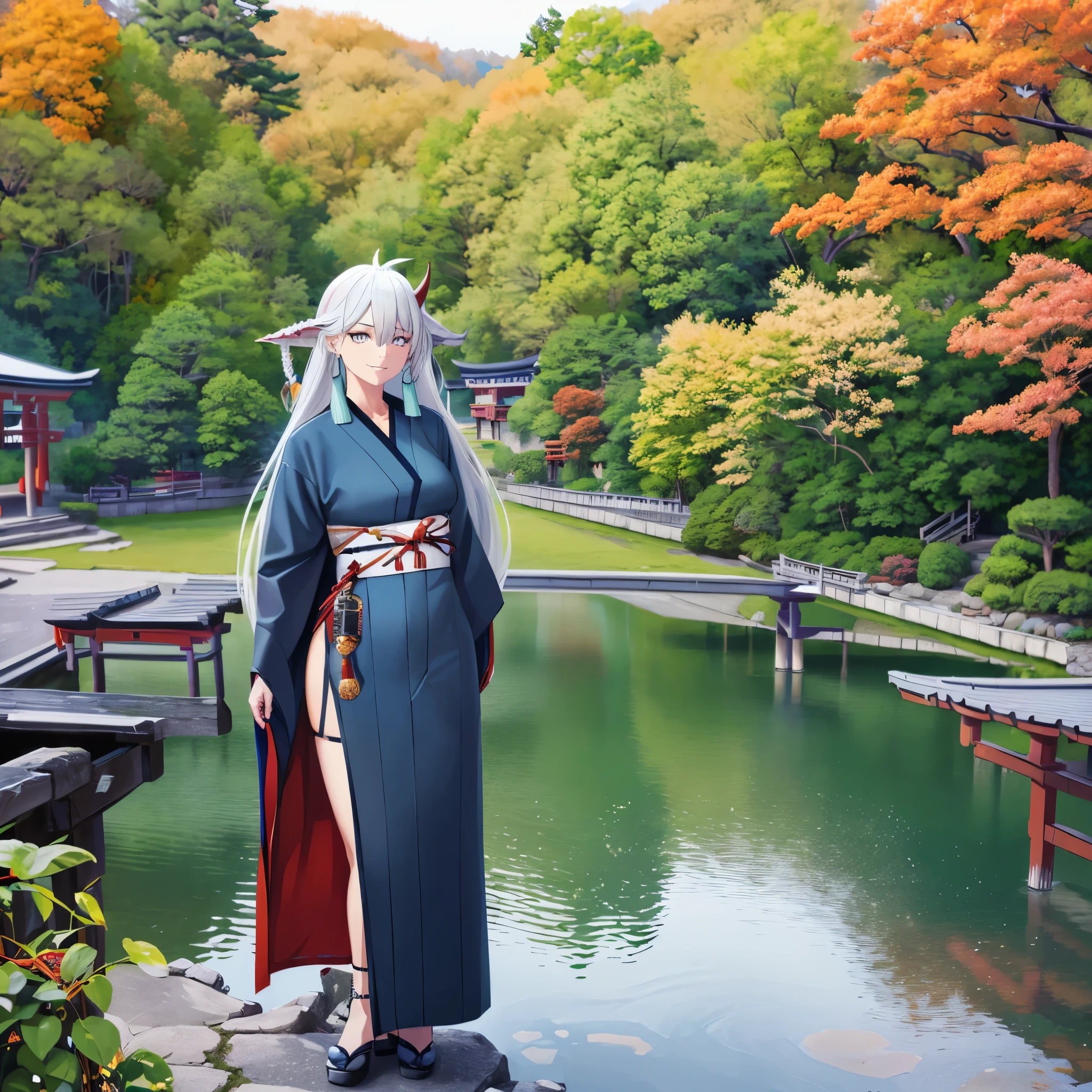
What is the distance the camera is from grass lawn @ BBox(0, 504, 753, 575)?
11797 mm

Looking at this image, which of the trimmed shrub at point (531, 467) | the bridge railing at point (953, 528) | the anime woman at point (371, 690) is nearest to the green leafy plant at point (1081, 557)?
the bridge railing at point (953, 528)

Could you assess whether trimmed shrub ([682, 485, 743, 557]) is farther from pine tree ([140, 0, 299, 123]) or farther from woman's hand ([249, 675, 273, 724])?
woman's hand ([249, 675, 273, 724])

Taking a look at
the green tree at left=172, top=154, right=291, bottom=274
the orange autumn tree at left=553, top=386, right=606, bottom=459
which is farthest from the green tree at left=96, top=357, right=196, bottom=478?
the orange autumn tree at left=553, top=386, right=606, bottom=459

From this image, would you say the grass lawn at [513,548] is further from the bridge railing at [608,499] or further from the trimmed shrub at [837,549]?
the trimmed shrub at [837,549]

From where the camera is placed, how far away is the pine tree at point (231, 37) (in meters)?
14.8

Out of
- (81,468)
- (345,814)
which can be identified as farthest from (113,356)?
(345,814)

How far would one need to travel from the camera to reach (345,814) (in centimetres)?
195

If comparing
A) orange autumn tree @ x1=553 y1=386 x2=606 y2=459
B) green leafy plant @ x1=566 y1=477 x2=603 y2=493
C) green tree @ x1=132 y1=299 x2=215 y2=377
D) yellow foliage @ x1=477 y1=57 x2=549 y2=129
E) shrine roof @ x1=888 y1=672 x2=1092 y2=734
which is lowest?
shrine roof @ x1=888 y1=672 x2=1092 y2=734

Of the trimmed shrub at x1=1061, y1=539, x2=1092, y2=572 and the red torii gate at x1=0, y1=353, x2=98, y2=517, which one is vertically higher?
the red torii gate at x1=0, y1=353, x2=98, y2=517

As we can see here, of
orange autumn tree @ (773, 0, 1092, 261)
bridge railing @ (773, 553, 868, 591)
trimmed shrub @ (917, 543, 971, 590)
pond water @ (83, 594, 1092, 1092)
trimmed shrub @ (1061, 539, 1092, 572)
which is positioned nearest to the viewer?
pond water @ (83, 594, 1092, 1092)

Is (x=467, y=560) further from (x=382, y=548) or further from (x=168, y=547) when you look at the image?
(x=168, y=547)

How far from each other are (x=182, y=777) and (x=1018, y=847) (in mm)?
4138

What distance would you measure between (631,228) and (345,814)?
12.4m

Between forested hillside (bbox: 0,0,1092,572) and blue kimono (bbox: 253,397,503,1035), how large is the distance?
367 inches
